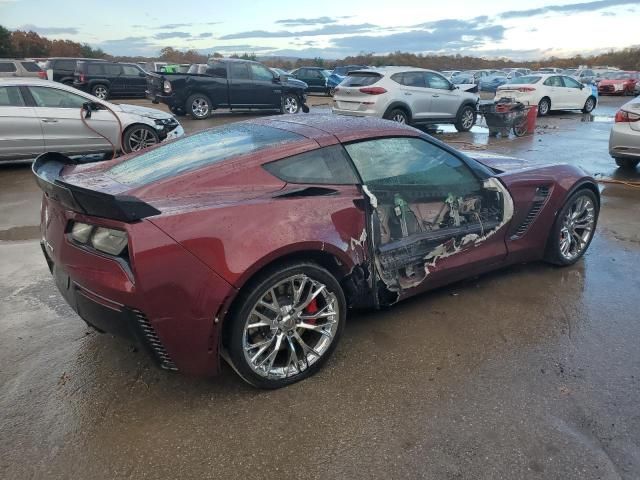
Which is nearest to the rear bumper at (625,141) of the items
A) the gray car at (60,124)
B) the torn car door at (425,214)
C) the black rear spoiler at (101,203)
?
the torn car door at (425,214)

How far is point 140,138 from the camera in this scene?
30.8 ft

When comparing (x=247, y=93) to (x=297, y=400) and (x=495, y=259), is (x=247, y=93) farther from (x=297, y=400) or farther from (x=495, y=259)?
(x=297, y=400)

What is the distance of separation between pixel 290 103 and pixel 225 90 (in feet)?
8.40

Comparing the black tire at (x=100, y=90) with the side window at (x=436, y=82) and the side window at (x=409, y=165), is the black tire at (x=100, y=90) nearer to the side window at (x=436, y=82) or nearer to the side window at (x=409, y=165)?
the side window at (x=436, y=82)

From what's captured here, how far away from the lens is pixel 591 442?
250 centimetres

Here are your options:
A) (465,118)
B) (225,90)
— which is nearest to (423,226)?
(465,118)

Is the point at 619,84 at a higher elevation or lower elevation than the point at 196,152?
lower

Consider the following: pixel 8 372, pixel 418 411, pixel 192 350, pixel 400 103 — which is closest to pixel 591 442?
pixel 418 411

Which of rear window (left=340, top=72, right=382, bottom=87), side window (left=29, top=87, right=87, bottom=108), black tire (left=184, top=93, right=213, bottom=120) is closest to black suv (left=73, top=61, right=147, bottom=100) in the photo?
black tire (left=184, top=93, right=213, bottom=120)

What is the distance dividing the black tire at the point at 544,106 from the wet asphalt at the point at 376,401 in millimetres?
16022

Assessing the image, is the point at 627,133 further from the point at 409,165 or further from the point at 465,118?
the point at 465,118

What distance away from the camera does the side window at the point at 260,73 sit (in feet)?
55.7

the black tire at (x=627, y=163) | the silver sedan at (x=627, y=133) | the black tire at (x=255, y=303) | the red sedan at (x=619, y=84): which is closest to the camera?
the black tire at (x=255, y=303)

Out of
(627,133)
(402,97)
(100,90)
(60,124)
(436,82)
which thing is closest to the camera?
(627,133)
